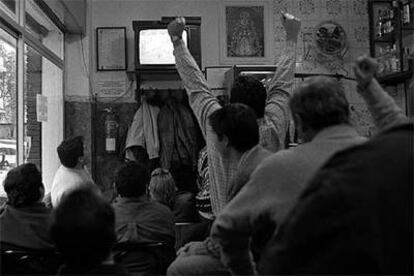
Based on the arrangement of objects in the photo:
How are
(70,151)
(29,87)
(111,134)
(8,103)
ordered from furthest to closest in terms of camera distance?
(111,134) → (29,87) → (8,103) → (70,151)

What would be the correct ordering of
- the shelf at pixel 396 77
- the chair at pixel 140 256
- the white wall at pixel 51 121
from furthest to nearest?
the white wall at pixel 51 121
the shelf at pixel 396 77
the chair at pixel 140 256

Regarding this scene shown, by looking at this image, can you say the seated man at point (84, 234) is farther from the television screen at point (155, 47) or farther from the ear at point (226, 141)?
the television screen at point (155, 47)

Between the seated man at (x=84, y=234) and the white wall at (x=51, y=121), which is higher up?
the white wall at (x=51, y=121)

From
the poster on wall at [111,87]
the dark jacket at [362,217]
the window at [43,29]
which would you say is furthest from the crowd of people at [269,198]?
the poster on wall at [111,87]

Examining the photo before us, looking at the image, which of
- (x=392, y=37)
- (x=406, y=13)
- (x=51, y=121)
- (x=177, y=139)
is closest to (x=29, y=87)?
(x=51, y=121)

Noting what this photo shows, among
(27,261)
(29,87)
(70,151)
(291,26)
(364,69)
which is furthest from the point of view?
(29,87)

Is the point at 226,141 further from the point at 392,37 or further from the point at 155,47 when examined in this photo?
the point at 392,37

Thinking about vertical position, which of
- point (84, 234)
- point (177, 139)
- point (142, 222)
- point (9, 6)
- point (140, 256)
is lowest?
point (140, 256)

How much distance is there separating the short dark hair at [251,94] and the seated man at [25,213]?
984 millimetres

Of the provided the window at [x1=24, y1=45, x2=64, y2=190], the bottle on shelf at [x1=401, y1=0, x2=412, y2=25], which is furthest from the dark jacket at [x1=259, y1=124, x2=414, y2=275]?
the bottle on shelf at [x1=401, y1=0, x2=412, y2=25]

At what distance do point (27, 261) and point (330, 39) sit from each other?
460 centimetres

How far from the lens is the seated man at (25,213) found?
2.31 metres

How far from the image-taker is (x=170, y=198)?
369 cm

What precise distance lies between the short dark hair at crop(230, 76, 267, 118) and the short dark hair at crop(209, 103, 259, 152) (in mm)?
286
